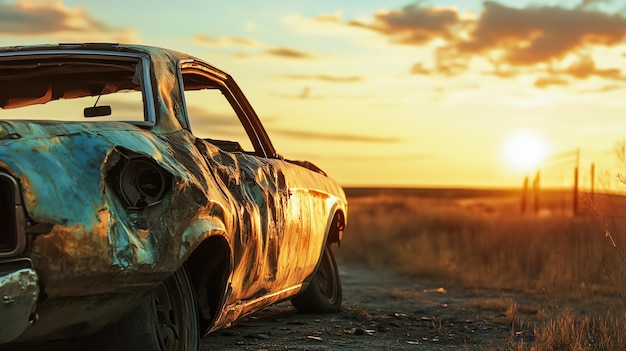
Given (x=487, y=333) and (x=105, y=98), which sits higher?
(x=105, y=98)

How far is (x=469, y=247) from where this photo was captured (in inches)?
682

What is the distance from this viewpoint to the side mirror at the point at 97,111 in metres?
5.26

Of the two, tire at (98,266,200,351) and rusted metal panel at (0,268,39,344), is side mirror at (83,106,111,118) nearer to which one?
tire at (98,266,200,351)

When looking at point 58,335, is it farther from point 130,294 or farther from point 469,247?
point 469,247

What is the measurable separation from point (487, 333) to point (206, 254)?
138 inches

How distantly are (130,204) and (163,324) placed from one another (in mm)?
710

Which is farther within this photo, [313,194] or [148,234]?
[313,194]

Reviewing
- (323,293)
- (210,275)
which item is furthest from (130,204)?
(323,293)

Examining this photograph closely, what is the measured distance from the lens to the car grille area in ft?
12.7

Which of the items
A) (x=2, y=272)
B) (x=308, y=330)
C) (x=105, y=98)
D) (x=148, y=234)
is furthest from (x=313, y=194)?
(x=2, y=272)

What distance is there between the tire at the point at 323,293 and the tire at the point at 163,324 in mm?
3336

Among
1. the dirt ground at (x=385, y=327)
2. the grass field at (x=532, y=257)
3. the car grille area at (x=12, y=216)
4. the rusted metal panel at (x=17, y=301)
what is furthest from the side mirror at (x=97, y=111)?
the grass field at (x=532, y=257)

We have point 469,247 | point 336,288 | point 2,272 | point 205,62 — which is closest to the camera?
point 2,272

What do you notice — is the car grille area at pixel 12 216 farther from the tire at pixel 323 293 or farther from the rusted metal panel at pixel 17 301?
the tire at pixel 323 293
